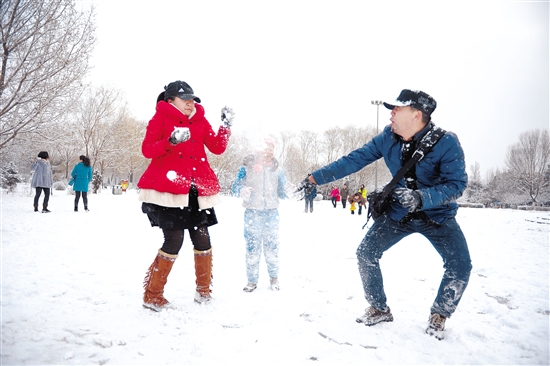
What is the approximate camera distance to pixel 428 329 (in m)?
2.56

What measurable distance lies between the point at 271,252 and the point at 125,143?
3174cm

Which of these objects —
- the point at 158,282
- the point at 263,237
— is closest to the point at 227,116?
the point at 263,237

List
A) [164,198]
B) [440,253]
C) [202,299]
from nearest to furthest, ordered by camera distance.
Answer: [440,253] → [164,198] → [202,299]

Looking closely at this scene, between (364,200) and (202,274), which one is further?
(364,200)

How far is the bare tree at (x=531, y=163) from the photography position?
75.2ft

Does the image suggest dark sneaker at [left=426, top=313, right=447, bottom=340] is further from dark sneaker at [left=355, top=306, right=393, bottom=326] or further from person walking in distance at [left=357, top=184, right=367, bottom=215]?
person walking in distance at [left=357, top=184, right=367, bottom=215]

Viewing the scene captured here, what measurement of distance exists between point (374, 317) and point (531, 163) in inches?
1160

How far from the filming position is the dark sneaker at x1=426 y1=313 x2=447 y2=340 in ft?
8.19

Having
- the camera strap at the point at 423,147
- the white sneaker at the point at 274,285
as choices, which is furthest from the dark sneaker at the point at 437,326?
the white sneaker at the point at 274,285

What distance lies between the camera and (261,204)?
12.2 feet

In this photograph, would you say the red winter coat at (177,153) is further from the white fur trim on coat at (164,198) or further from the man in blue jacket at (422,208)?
the man in blue jacket at (422,208)

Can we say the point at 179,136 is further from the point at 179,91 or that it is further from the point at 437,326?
the point at 437,326

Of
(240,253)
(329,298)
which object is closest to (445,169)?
(329,298)

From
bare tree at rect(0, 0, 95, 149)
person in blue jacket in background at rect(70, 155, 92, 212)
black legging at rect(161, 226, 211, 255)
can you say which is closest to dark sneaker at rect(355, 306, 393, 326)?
black legging at rect(161, 226, 211, 255)
